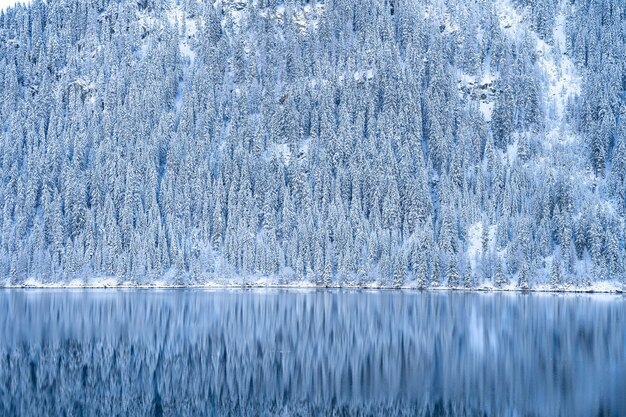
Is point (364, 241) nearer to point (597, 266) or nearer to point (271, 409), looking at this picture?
point (597, 266)

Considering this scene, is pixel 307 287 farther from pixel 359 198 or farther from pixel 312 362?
pixel 312 362

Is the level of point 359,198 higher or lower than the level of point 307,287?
higher

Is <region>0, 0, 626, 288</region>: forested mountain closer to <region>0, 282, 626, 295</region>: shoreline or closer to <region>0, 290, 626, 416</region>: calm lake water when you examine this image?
<region>0, 282, 626, 295</region>: shoreline

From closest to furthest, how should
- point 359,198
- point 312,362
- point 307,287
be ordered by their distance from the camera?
point 312,362
point 307,287
point 359,198

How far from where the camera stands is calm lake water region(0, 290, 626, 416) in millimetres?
39500

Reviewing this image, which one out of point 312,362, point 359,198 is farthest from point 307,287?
point 312,362

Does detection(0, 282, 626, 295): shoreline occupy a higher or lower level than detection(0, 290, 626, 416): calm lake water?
lower

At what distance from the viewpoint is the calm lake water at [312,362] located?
39.5 meters

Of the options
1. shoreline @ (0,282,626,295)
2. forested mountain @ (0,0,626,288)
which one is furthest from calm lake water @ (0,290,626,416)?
forested mountain @ (0,0,626,288)

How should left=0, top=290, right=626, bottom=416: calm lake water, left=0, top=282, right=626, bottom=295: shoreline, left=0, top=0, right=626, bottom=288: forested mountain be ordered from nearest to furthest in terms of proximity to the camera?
left=0, top=290, right=626, bottom=416: calm lake water < left=0, top=282, right=626, bottom=295: shoreline < left=0, top=0, right=626, bottom=288: forested mountain

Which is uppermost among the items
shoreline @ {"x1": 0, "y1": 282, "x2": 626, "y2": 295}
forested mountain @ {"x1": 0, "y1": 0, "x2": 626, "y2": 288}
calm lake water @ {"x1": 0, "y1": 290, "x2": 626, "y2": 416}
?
forested mountain @ {"x1": 0, "y1": 0, "x2": 626, "y2": 288}

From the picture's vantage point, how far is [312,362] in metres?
53.9

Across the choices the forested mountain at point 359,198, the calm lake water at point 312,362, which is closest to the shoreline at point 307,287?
the forested mountain at point 359,198

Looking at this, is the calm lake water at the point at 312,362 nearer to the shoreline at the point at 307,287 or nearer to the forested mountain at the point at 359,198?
the shoreline at the point at 307,287
